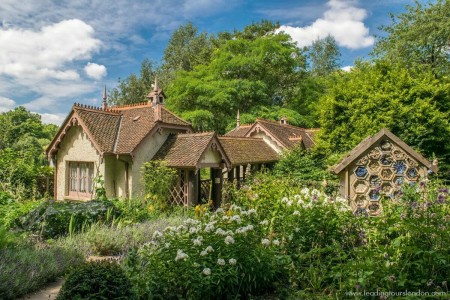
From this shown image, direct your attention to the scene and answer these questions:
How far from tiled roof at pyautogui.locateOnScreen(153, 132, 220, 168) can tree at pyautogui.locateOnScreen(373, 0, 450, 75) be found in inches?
560

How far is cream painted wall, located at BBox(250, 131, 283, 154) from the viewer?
25938 mm

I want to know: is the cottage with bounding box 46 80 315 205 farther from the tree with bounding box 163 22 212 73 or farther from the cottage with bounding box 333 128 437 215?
the tree with bounding box 163 22 212 73

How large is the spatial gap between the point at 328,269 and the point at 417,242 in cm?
157

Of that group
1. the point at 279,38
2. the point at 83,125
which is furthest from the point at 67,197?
the point at 279,38

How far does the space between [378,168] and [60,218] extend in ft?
29.0

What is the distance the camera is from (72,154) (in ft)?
52.2

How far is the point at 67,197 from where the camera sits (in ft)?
53.1

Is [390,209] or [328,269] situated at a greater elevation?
[390,209]

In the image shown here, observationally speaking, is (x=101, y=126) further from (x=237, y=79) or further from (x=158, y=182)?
(x=237, y=79)

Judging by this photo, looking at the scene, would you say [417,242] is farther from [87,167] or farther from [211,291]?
[87,167]

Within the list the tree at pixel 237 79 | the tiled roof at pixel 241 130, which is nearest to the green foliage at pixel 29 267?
the tiled roof at pixel 241 130

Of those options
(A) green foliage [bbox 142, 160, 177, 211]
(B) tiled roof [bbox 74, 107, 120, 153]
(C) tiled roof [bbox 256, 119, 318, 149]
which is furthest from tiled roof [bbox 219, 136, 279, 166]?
(B) tiled roof [bbox 74, 107, 120, 153]

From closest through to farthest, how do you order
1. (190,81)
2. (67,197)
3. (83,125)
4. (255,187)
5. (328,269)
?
1. (328,269)
2. (255,187)
3. (83,125)
4. (67,197)
5. (190,81)

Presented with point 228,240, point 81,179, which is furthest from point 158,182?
point 228,240
